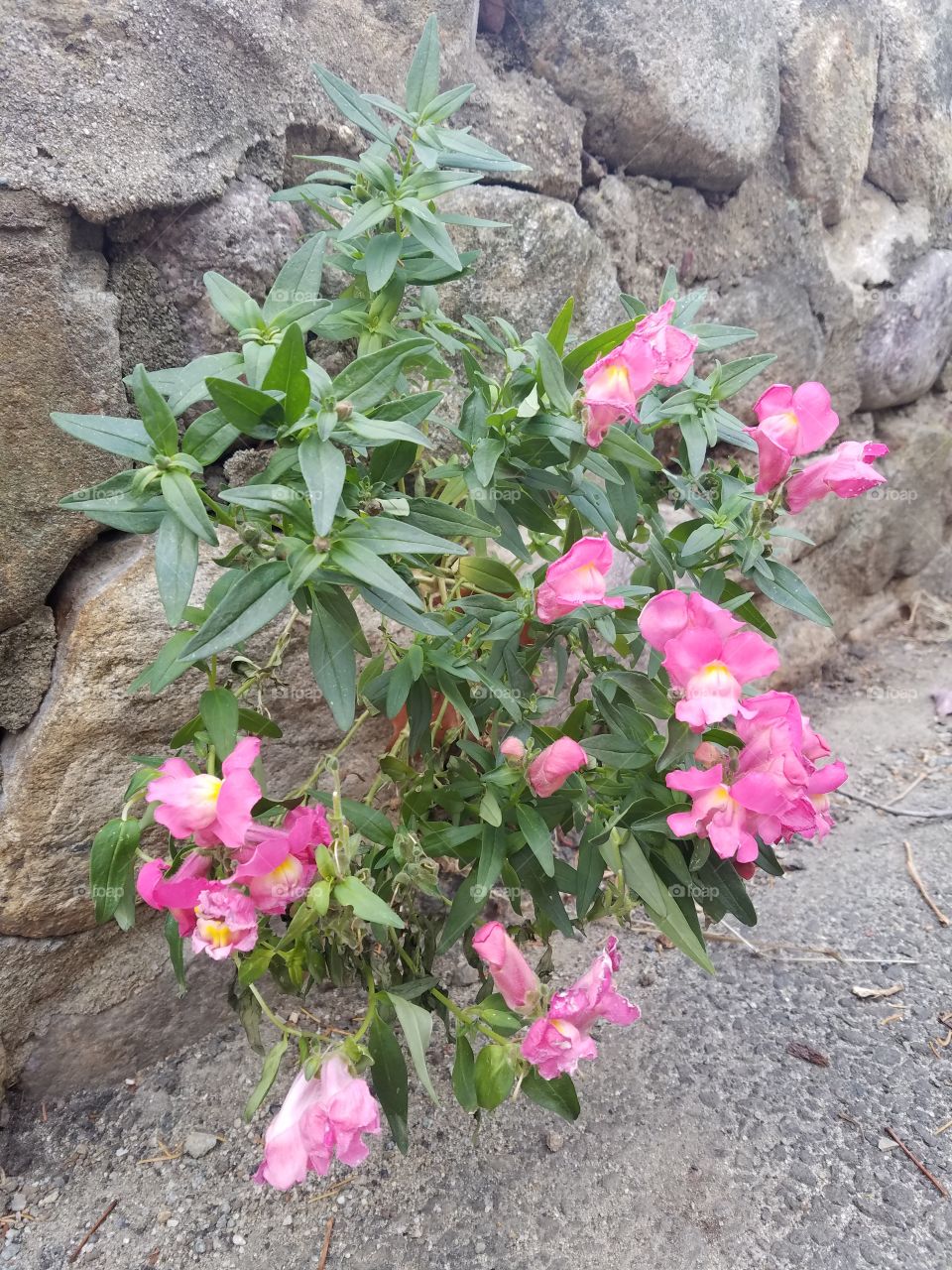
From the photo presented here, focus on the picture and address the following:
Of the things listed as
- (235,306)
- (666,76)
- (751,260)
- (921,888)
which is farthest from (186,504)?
(751,260)

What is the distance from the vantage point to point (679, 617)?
1.05 m

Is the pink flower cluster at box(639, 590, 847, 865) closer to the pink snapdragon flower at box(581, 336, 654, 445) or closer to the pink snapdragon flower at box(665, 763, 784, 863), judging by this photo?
the pink snapdragon flower at box(665, 763, 784, 863)

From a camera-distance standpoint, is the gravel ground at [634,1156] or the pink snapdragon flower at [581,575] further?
the gravel ground at [634,1156]

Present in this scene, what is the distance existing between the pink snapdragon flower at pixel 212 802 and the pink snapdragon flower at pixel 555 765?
0.35m

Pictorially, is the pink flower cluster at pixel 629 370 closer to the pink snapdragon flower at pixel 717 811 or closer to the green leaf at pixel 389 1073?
the pink snapdragon flower at pixel 717 811

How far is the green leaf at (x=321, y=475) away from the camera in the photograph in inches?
34.3

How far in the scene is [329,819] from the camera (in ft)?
3.59

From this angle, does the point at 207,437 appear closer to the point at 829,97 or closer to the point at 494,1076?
the point at 494,1076

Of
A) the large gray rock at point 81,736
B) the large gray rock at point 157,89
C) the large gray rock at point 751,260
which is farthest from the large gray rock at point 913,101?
the large gray rock at point 81,736

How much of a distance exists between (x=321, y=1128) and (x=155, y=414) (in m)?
0.80

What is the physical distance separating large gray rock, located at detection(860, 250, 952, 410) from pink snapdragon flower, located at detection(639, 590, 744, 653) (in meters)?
2.17

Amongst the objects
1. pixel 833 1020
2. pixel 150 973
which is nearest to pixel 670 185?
pixel 833 1020

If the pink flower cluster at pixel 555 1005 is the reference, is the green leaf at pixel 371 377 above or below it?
above

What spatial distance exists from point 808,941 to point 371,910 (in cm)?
114
